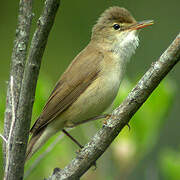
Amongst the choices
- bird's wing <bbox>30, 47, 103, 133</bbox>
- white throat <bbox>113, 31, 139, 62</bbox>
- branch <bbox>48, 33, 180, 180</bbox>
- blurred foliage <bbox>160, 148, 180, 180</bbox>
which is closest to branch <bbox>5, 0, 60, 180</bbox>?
branch <bbox>48, 33, 180, 180</bbox>

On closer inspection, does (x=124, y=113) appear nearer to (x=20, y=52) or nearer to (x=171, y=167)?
(x=171, y=167)

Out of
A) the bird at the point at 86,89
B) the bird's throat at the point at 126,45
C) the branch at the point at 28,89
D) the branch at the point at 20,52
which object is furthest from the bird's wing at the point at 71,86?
the branch at the point at 28,89

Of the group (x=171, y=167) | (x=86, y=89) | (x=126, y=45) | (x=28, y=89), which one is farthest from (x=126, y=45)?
(x=28, y=89)

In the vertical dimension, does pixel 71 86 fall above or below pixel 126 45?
below

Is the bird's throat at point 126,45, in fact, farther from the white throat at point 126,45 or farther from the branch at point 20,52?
the branch at point 20,52

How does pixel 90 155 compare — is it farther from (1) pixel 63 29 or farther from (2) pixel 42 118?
(1) pixel 63 29

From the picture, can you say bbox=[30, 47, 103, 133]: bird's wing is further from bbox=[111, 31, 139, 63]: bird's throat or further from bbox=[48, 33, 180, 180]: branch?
bbox=[48, 33, 180, 180]: branch

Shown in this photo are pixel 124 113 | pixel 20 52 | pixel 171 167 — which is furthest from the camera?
pixel 20 52

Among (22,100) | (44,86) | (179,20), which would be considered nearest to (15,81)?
(44,86)
